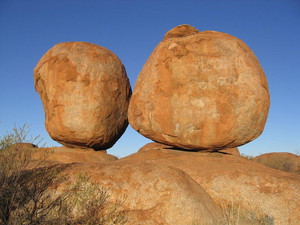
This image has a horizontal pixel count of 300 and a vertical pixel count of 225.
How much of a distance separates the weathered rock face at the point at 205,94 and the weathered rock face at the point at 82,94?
292 cm

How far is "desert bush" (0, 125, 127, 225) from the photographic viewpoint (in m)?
4.86

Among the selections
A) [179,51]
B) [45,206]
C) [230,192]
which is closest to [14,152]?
[45,206]

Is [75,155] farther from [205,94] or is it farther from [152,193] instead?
[152,193]

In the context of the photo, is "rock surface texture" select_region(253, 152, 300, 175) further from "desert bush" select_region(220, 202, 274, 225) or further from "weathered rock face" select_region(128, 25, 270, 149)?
"desert bush" select_region(220, 202, 274, 225)

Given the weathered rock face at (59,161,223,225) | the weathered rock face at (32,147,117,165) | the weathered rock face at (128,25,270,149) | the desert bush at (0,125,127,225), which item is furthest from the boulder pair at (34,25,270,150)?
the desert bush at (0,125,127,225)

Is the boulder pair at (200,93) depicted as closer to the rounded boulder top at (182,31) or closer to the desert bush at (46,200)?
the rounded boulder top at (182,31)

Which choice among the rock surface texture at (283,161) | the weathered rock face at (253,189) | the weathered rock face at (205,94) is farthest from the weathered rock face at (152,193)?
the rock surface texture at (283,161)

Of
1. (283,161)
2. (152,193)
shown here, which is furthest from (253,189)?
(283,161)

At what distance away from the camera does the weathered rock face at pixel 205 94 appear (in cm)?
812

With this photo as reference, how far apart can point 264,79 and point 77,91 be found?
574cm

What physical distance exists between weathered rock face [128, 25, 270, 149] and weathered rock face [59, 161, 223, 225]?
8.16 feet

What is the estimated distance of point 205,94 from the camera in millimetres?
8148

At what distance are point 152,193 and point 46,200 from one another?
160 centimetres

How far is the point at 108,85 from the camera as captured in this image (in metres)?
11.4
